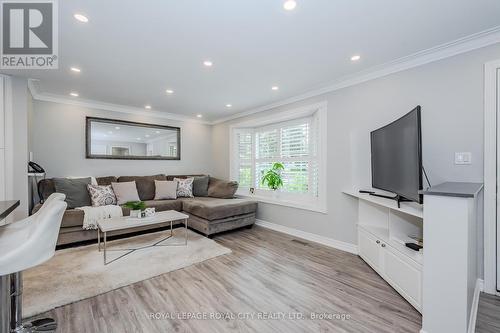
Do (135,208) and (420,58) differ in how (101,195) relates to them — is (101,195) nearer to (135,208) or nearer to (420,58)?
(135,208)

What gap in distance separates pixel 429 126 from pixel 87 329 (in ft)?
11.6

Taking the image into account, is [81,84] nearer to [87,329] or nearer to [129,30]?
[129,30]

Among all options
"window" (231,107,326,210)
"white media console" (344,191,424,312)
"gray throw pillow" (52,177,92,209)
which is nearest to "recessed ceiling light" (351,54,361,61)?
"window" (231,107,326,210)

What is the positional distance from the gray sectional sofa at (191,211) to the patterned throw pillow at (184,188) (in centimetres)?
27

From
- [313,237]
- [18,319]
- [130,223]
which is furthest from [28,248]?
[313,237]

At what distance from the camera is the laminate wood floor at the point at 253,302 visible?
165 centimetres

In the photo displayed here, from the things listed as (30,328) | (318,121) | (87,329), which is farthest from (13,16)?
(318,121)

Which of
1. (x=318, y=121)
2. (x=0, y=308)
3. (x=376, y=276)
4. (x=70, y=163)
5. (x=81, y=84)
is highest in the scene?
(x=81, y=84)

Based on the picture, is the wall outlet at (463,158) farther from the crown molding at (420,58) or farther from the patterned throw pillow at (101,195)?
the patterned throw pillow at (101,195)

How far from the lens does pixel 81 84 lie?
3.30 m

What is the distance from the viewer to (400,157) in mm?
2154

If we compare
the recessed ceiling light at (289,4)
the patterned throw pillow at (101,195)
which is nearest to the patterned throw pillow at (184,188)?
the patterned throw pillow at (101,195)

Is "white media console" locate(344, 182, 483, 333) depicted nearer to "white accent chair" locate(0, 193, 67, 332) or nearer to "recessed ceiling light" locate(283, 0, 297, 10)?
"recessed ceiling light" locate(283, 0, 297, 10)

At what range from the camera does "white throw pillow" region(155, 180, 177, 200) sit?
4.43 meters
